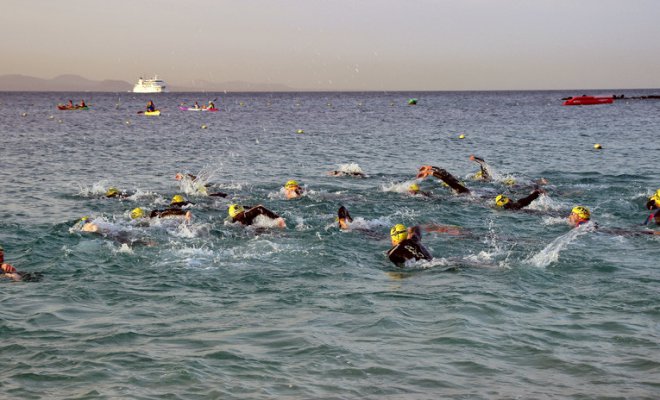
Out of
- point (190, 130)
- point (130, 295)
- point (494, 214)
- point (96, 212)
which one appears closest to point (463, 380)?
point (130, 295)

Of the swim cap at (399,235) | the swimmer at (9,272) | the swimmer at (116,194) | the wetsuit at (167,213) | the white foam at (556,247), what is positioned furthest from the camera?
the swimmer at (116,194)

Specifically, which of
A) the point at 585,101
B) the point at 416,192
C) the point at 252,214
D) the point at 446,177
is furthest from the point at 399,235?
the point at 585,101

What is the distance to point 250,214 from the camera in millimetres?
18953

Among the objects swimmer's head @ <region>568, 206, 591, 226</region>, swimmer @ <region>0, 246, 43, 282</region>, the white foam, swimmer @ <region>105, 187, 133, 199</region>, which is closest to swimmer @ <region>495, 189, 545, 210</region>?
swimmer's head @ <region>568, 206, 591, 226</region>

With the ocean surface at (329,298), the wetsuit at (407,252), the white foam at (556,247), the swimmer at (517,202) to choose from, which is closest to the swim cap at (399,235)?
the wetsuit at (407,252)

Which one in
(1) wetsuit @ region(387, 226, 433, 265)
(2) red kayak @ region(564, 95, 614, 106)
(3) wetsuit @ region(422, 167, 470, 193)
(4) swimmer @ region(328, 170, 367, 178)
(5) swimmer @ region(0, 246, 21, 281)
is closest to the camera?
(5) swimmer @ region(0, 246, 21, 281)

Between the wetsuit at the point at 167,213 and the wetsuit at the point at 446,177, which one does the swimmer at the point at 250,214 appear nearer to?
the wetsuit at the point at 167,213

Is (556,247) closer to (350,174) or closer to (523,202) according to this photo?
(523,202)

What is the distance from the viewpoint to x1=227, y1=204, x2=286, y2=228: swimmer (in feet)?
62.3

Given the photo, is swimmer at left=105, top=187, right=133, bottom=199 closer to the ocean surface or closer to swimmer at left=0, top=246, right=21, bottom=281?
the ocean surface

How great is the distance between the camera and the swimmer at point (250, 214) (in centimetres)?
1898

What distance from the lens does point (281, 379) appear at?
9.52 metres

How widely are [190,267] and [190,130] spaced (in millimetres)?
54301

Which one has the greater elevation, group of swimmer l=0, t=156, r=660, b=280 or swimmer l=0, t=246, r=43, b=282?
group of swimmer l=0, t=156, r=660, b=280
